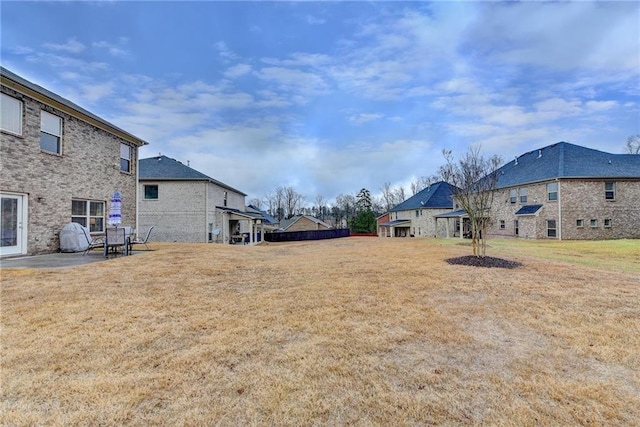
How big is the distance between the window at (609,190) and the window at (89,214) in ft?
110

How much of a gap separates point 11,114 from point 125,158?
20.5ft

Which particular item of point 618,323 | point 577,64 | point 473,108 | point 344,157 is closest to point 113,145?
point 618,323

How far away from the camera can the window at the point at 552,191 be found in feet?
80.9

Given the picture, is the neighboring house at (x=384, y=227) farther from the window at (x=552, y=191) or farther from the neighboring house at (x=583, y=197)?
the window at (x=552, y=191)

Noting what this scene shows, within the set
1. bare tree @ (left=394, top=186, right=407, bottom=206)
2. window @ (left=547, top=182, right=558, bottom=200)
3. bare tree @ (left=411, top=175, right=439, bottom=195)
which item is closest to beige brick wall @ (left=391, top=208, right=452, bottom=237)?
window @ (left=547, top=182, right=558, bottom=200)

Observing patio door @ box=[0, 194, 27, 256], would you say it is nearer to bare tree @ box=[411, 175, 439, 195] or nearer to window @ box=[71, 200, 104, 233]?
window @ box=[71, 200, 104, 233]

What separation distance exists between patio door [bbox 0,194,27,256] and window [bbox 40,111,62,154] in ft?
7.00

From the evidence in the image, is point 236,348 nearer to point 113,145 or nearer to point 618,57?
point 113,145

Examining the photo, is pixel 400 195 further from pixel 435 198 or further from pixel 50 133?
pixel 50 133

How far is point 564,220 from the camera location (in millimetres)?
24109

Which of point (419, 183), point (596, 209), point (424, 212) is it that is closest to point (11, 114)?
point (596, 209)

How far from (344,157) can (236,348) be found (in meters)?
38.1

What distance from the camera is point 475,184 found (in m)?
12.3

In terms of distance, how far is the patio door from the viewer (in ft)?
31.2
